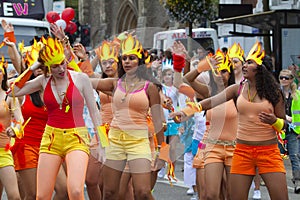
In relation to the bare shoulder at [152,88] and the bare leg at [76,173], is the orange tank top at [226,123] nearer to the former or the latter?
the bare shoulder at [152,88]

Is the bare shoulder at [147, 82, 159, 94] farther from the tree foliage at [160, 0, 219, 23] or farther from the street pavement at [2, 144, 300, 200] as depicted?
the tree foliage at [160, 0, 219, 23]

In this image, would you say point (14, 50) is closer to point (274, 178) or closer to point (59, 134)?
point (59, 134)

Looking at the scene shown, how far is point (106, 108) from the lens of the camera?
9.65m

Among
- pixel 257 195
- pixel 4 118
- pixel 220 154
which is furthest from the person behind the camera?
pixel 257 195

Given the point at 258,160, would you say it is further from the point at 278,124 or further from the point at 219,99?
the point at 219,99

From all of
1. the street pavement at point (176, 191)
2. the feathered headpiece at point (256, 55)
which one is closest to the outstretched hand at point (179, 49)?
the feathered headpiece at point (256, 55)

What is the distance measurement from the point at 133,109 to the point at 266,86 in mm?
1349

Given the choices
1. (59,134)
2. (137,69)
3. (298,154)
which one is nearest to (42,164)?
(59,134)

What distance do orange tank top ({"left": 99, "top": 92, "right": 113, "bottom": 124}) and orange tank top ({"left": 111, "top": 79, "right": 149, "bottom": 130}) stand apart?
103cm

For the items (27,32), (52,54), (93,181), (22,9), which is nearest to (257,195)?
(93,181)

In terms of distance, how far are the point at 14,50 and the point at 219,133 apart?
2383mm

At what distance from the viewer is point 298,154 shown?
1278 centimetres

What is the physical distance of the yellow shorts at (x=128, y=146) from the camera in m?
8.37

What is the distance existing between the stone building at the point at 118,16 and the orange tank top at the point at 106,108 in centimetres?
3116
